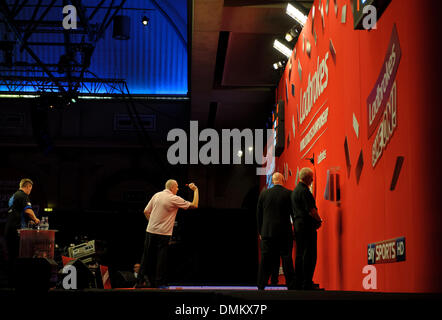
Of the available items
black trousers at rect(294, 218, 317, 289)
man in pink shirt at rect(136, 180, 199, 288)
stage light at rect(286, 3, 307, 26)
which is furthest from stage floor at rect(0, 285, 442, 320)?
stage light at rect(286, 3, 307, 26)

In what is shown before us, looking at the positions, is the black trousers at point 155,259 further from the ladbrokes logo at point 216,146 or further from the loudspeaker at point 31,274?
the ladbrokes logo at point 216,146

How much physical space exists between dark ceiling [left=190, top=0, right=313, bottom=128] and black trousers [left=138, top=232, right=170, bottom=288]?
12.2ft

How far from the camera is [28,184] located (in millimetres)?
8984

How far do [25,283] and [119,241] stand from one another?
12736mm

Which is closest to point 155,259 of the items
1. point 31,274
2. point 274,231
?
point 274,231

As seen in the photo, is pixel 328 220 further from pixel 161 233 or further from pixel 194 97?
pixel 194 97

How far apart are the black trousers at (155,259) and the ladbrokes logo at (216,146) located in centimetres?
815

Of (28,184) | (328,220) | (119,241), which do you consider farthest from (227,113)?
(328,220)

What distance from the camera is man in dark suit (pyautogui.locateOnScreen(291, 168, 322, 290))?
636 cm

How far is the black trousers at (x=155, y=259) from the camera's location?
7.83m

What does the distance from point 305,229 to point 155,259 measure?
7.78 feet

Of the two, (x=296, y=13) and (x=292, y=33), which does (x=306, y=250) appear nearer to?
(x=296, y=13)

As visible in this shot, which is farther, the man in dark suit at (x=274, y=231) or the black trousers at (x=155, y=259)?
the black trousers at (x=155, y=259)
